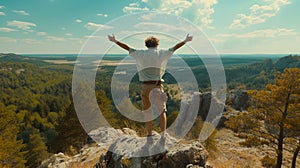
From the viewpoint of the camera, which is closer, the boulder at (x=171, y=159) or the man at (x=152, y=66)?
the man at (x=152, y=66)

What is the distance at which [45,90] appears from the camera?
140 metres

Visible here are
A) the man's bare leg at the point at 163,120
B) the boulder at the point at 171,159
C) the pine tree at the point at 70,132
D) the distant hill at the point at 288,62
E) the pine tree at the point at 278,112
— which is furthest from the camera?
the distant hill at the point at 288,62

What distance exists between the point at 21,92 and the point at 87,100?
131 m

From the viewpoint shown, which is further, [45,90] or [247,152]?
[45,90]

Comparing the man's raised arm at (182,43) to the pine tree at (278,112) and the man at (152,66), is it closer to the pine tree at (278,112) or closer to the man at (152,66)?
the man at (152,66)

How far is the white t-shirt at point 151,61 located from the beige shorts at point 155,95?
221 millimetres

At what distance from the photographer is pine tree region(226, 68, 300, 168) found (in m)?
13.9

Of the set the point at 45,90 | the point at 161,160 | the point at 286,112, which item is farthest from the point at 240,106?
the point at 45,90

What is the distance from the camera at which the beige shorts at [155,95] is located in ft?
16.2

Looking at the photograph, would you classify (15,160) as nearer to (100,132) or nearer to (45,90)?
(100,132)

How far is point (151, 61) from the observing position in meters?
4.70

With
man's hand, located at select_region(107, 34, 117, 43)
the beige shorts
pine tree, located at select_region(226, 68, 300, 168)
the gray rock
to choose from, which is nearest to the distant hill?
pine tree, located at select_region(226, 68, 300, 168)

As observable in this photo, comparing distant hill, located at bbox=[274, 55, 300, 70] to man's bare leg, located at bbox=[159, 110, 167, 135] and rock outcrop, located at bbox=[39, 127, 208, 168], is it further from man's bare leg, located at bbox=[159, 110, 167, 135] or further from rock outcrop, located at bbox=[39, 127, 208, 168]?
man's bare leg, located at bbox=[159, 110, 167, 135]

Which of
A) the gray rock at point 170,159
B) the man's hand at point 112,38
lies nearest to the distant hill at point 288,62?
the gray rock at point 170,159
